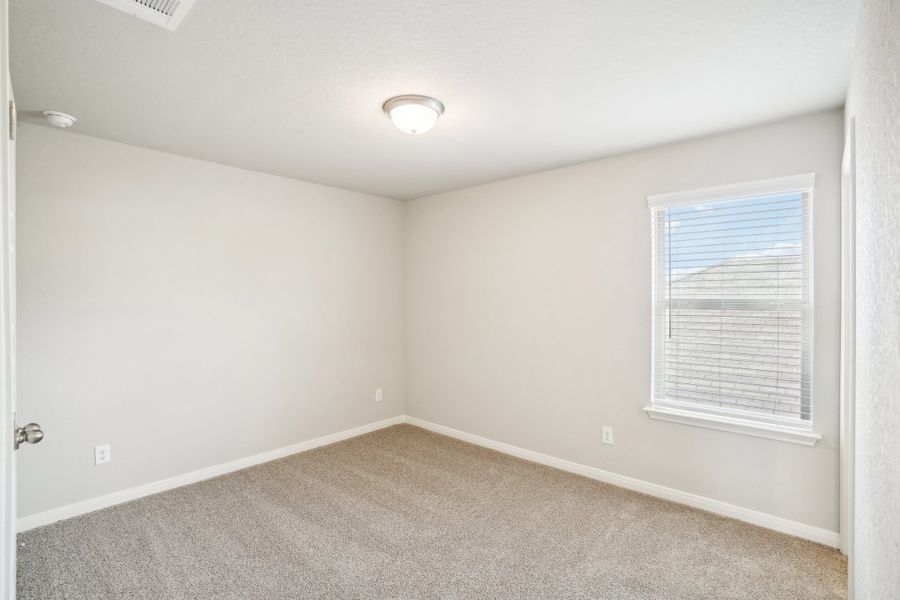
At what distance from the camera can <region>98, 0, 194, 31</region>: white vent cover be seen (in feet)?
5.13

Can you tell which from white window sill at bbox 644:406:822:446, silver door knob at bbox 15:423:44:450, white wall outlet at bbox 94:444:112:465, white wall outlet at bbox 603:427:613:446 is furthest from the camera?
white wall outlet at bbox 603:427:613:446

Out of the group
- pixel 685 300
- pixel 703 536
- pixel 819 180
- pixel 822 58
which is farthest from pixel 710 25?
pixel 703 536

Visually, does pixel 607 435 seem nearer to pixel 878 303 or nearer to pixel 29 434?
pixel 878 303

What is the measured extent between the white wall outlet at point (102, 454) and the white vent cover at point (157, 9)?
263cm

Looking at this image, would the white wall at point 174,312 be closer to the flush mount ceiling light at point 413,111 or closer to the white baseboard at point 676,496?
the white baseboard at point 676,496

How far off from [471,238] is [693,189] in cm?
191

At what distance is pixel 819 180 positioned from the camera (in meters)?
2.52

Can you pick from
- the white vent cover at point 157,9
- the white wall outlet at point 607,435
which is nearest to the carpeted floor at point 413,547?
the white wall outlet at point 607,435

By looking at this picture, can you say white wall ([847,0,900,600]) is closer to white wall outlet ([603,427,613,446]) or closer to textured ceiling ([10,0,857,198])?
textured ceiling ([10,0,857,198])

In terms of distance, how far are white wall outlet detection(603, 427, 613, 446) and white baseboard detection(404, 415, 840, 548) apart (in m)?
0.23

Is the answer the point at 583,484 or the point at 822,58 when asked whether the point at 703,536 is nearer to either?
the point at 583,484

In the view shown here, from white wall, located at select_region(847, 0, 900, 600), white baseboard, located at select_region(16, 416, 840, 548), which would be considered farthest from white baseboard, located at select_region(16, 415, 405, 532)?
white wall, located at select_region(847, 0, 900, 600)

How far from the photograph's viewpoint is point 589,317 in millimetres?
3461

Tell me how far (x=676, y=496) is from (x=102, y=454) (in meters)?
3.78
